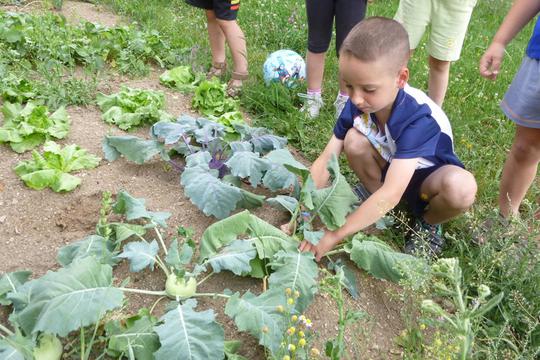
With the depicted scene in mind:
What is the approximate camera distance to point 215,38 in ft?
13.7

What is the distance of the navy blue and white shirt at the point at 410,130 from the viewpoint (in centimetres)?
232

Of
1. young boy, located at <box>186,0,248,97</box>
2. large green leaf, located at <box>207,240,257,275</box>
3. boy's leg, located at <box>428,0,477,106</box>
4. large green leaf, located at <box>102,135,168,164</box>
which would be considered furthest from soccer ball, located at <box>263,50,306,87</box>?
large green leaf, located at <box>207,240,257,275</box>

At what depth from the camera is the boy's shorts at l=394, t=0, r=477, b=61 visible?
10.8ft

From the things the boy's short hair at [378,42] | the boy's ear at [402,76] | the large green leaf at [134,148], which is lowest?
the large green leaf at [134,148]

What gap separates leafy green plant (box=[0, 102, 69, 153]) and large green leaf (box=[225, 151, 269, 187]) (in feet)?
3.45

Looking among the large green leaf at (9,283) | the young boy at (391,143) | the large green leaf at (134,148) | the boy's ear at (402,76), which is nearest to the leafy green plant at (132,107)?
the large green leaf at (134,148)

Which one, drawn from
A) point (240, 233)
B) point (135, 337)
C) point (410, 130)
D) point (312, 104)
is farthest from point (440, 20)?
point (135, 337)

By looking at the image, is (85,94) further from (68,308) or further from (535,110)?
(535,110)

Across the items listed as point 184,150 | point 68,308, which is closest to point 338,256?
point 184,150

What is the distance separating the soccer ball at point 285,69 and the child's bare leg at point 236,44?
0.57 feet

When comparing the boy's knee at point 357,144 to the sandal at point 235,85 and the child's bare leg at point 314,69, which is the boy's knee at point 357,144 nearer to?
the child's bare leg at point 314,69

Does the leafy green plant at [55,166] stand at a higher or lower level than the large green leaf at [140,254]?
lower

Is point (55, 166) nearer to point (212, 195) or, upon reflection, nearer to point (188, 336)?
point (212, 195)

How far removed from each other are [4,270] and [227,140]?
138 cm
